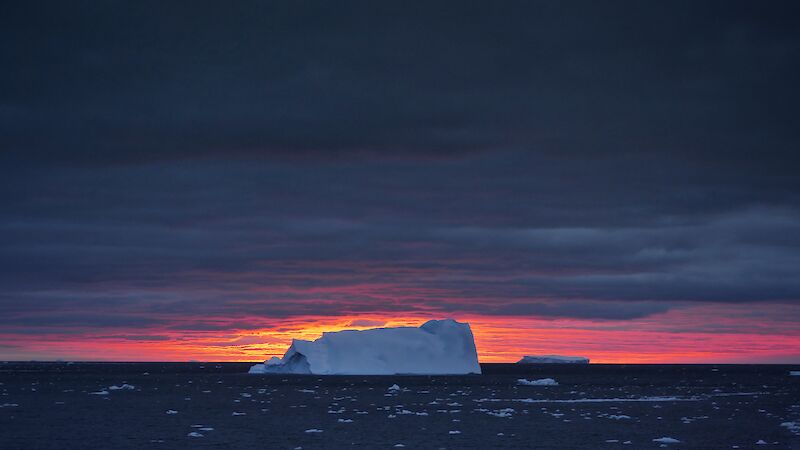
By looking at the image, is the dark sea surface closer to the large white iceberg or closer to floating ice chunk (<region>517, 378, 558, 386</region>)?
floating ice chunk (<region>517, 378, 558, 386</region>)

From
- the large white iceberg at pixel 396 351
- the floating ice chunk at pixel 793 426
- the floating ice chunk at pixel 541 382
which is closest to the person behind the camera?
the floating ice chunk at pixel 793 426

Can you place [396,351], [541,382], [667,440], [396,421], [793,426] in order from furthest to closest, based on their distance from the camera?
[396,351]
[541,382]
[396,421]
[793,426]
[667,440]

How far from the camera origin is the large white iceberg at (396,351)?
288 ft

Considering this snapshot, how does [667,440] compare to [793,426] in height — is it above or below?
below

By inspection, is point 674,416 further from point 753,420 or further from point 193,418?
point 193,418

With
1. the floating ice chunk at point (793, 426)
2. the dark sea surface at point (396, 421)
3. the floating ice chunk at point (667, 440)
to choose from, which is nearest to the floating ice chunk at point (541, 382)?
the dark sea surface at point (396, 421)

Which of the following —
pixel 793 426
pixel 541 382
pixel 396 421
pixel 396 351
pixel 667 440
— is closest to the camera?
pixel 667 440

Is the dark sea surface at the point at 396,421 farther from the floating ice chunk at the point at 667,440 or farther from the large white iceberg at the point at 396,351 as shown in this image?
the large white iceberg at the point at 396,351

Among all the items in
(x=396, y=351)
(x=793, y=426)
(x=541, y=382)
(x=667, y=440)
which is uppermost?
(x=396, y=351)

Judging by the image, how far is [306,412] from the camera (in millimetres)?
48312

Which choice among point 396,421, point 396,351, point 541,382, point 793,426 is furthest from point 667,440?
point 396,351

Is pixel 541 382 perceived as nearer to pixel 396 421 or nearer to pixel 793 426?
pixel 396 421

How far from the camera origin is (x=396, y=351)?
89688 millimetres

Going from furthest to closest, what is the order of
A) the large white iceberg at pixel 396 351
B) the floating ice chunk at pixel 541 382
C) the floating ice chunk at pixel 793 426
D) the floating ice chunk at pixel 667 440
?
the large white iceberg at pixel 396 351, the floating ice chunk at pixel 541 382, the floating ice chunk at pixel 793 426, the floating ice chunk at pixel 667 440
